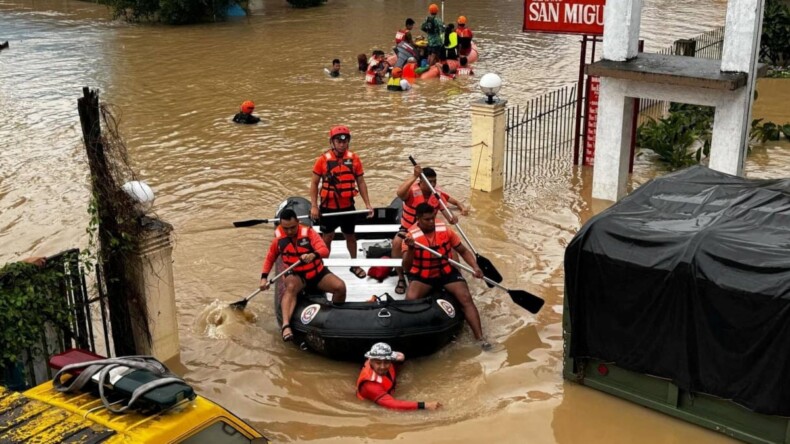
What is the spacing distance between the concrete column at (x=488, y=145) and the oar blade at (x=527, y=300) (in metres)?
5.10

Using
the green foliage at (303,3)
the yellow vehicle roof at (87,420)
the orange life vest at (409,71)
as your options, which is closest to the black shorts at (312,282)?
the yellow vehicle roof at (87,420)

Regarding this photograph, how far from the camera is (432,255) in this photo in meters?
9.70

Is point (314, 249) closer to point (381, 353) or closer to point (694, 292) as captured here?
point (381, 353)

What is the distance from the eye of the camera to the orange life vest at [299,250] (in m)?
9.73

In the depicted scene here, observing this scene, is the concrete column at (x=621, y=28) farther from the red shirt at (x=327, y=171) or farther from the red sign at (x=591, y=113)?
the red shirt at (x=327, y=171)

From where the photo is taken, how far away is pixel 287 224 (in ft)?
31.8

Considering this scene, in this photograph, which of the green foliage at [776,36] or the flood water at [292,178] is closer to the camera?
the flood water at [292,178]

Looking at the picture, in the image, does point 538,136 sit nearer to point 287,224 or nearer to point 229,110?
point 229,110

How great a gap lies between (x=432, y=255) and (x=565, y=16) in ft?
22.8

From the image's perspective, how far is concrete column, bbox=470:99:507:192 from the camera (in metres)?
14.8

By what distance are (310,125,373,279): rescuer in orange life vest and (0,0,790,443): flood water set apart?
4.33 feet

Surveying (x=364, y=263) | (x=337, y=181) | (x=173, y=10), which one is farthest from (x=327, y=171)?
(x=173, y=10)

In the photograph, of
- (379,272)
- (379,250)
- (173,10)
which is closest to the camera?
(379,272)

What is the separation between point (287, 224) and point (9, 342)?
320 centimetres
